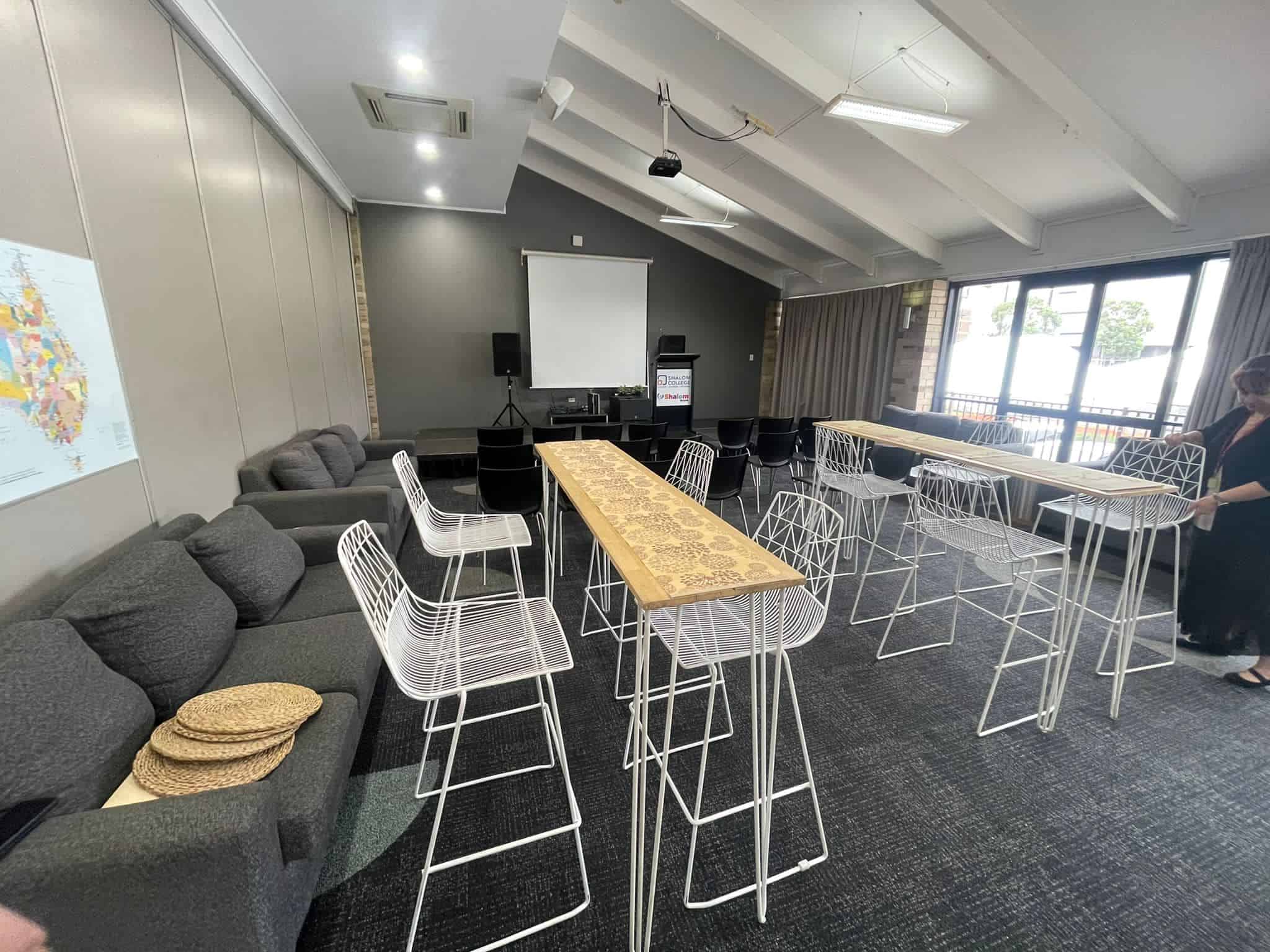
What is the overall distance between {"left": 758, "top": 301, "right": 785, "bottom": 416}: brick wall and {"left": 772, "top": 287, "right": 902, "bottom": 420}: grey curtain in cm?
14

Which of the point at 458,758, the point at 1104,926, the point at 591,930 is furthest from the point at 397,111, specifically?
the point at 1104,926

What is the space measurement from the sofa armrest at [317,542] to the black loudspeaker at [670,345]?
6.00 metres

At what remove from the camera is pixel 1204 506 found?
2.24 meters

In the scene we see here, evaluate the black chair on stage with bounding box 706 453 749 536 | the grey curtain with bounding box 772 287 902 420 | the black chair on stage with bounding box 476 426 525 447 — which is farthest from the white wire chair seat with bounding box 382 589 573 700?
the grey curtain with bounding box 772 287 902 420

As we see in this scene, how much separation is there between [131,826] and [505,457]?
2655 millimetres

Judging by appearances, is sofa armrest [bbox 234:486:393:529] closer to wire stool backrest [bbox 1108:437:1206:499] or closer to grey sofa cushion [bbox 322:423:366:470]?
grey sofa cushion [bbox 322:423:366:470]

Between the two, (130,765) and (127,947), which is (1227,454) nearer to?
(127,947)

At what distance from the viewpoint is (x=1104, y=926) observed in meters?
1.35

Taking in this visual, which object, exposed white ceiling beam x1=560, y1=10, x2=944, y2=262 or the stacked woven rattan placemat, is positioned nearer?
the stacked woven rattan placemat

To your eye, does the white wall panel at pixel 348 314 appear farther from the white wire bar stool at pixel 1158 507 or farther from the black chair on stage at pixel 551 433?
the white wire bar stool at pixel 1158 507

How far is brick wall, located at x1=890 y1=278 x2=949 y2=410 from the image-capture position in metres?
5.56

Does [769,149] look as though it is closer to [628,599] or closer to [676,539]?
[628,599]

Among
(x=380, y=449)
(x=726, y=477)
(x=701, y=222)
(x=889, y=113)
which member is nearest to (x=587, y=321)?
(x=701, y=222)

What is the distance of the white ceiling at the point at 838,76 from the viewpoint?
2.55m
